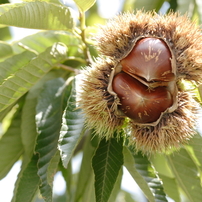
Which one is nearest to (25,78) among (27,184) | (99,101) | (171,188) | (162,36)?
(99,101)

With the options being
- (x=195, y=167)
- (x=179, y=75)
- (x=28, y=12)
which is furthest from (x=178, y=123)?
(x=28, y=12)

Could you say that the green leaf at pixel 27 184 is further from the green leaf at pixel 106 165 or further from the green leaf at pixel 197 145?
the green leaf at pixel 197 145

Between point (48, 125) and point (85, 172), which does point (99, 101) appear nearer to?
point (48, 125)

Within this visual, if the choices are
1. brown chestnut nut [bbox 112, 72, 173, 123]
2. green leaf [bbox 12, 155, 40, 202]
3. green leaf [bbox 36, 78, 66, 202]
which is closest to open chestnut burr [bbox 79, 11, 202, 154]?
brown chestnut nut [bbox 112, 72, 173, 123]

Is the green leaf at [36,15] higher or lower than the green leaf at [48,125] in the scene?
higher

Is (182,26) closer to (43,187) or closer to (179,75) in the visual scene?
(179,75)

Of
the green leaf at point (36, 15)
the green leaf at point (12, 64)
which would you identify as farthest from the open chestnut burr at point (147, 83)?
the green leaf at point (12, 64)

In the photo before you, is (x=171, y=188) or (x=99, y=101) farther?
(x=171, y=188)
